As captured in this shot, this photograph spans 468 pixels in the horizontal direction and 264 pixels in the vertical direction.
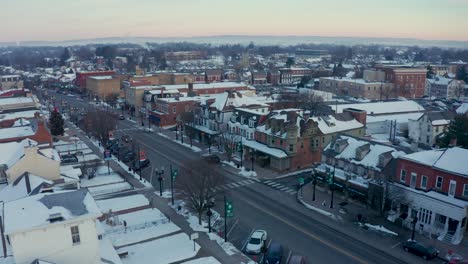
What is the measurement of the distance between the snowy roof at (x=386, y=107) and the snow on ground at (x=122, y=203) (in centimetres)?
4962

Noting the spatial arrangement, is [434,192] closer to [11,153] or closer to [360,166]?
[360,166]

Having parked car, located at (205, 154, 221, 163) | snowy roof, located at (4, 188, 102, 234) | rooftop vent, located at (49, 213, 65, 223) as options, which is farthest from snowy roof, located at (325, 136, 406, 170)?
rooftop vent, located at (49, 213, 65, 223)

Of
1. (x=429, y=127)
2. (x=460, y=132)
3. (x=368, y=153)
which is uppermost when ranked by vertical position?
(x=460, y=132)

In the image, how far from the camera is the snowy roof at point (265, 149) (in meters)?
53.1

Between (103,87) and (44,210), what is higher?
(44,210)

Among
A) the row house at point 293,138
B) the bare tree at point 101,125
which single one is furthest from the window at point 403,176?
the bare tree at point 101,125

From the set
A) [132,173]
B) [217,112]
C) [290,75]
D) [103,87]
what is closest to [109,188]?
[132,173]

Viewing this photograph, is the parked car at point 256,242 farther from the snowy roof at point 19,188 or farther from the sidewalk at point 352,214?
the snowy roof at point 19,188

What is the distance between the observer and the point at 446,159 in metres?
36.4

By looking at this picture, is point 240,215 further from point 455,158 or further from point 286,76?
point 286,76

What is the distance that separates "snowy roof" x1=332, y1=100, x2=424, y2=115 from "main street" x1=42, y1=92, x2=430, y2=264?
40.8 metres

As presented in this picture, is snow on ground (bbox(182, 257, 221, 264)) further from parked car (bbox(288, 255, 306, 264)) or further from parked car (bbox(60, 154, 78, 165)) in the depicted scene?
parked car (bbox(60, 154, 78, 165))

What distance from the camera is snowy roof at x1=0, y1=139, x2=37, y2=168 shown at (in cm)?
4072

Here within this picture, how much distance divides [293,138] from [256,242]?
2289 centimetres
